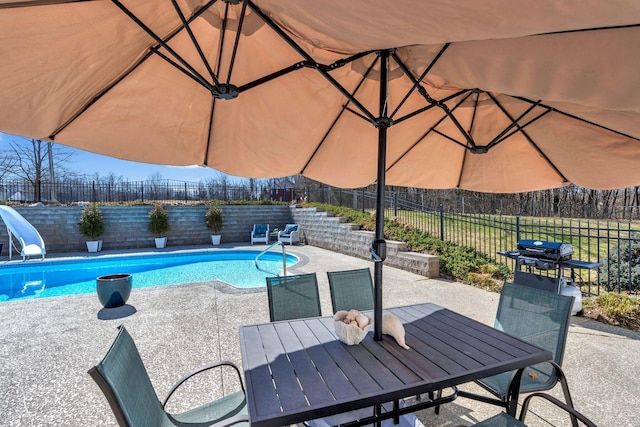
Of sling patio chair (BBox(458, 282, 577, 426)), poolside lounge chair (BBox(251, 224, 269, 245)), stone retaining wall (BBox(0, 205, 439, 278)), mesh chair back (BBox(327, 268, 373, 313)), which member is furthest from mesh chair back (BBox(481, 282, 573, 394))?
poolside lounge chair (BBox(251, 224, 269, 245))

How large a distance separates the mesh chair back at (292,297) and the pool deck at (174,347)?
970 mm

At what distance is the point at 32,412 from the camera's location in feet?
7.68

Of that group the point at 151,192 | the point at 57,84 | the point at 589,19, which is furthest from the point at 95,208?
the point at 589,19

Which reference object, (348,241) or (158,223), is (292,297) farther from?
(158,223)

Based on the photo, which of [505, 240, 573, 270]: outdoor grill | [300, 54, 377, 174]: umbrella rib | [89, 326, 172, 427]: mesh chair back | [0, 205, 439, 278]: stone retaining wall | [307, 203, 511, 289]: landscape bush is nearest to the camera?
[89, 326, 172, 427]: mesh chair back

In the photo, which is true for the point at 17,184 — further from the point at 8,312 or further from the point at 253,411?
the point at 253,411

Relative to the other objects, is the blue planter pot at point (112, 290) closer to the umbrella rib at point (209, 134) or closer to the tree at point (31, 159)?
the umbrella rib at point (209, 134)

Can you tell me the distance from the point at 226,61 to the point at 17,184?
1816 cm

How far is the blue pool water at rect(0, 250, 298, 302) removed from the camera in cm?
766

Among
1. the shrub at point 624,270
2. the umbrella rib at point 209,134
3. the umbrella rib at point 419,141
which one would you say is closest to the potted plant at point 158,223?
the umbrella rib at point 209,134

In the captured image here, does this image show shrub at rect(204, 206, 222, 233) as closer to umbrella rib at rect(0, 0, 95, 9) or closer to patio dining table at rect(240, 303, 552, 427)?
patio dining table at rect(240, 303, 552, 427)

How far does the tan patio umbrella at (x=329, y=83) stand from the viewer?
1.29 meters

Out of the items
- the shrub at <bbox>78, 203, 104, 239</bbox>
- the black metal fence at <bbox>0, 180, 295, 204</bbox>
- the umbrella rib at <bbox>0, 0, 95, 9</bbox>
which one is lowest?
the shrub at <bbox>78, 203, 104, 239</bbox>

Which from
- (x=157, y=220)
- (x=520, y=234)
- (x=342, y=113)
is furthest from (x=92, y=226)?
(x=520, y=234)
